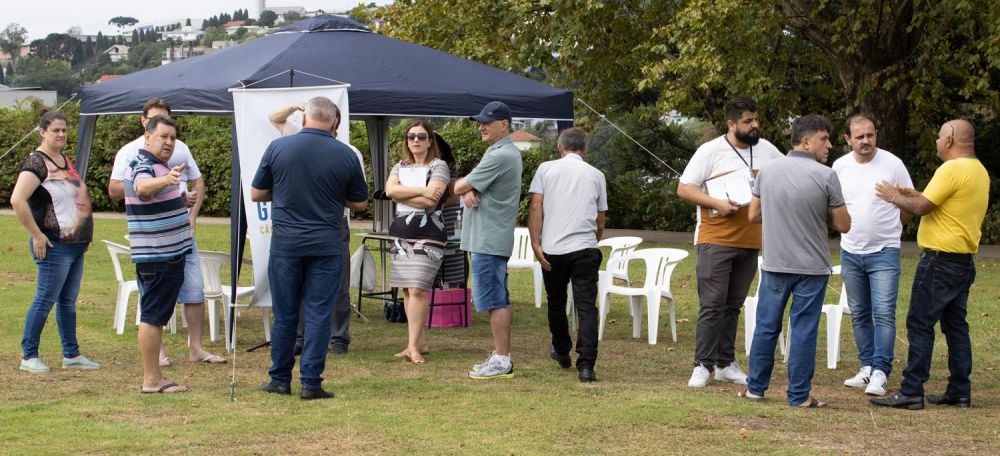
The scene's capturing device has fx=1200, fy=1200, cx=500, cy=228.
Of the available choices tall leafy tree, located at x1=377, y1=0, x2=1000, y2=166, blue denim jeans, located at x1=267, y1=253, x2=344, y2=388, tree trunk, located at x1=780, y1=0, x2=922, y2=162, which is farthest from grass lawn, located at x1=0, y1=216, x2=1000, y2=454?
tree trunk, located at x1=780, y1=0, x2=922, y2=162

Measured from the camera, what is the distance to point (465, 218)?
25.0ft

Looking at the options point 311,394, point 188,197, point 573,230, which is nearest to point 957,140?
point 573,230

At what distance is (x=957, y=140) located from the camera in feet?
21.9

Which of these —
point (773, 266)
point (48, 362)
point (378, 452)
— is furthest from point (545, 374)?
point (48, 362)

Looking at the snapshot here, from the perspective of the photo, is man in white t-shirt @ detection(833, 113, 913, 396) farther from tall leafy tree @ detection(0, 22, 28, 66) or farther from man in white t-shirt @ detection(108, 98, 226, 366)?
tall leafy tree @ detection(0, 22, 28, 66)

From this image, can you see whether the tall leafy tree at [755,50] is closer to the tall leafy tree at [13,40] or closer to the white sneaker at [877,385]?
the white sneaker at [877,385]

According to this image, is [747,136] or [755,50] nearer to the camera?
[747,136]

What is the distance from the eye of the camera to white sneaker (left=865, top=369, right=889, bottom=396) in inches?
277

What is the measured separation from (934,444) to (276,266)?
11.7 ft

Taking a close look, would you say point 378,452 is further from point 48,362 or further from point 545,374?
point 48,362

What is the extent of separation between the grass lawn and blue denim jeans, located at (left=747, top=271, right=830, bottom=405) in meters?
0.21

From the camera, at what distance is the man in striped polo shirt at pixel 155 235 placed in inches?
266

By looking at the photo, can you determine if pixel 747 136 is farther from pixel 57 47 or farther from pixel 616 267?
pixel 57 47

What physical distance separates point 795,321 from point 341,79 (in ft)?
12.9
